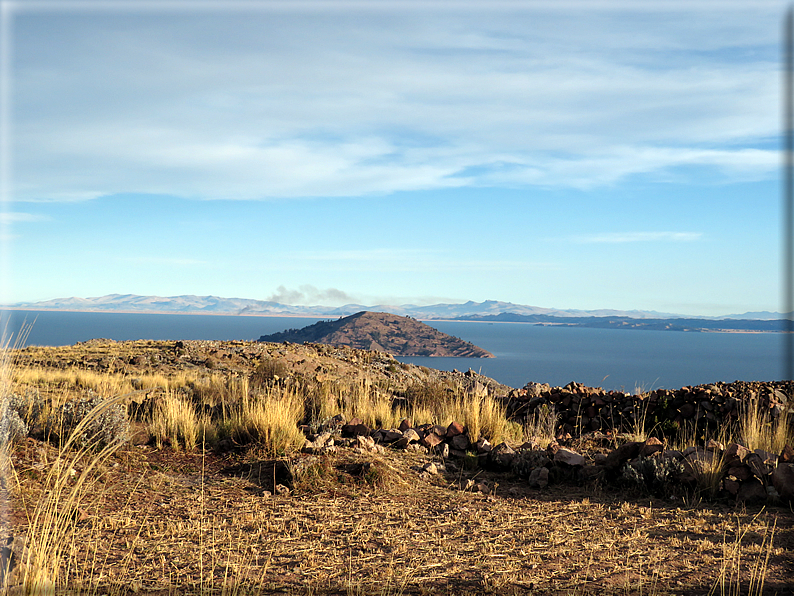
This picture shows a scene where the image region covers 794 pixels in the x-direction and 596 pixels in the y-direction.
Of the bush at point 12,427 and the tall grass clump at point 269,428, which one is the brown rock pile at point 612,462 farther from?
the bush at point 12,427

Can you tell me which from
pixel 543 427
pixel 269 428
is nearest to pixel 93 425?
pixel 269 428

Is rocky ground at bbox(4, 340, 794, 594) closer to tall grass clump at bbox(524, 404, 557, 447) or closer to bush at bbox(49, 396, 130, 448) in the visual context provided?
bush at bbox(49, 396, 130, 448)

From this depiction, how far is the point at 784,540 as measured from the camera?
4930 mm

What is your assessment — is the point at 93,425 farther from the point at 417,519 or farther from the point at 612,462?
the point at 612,462

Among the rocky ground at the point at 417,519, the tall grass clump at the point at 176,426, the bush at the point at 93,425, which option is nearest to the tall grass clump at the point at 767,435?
the rocky ground at the point at 417,519

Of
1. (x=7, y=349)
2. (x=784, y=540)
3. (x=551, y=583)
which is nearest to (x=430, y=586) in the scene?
(x=551, y=583)


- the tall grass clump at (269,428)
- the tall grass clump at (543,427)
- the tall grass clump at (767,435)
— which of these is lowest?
the tall grass clump at (543,427)

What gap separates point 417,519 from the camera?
5.35 m

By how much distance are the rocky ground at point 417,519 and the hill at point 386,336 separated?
303 ft

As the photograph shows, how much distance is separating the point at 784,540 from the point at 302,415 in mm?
6269

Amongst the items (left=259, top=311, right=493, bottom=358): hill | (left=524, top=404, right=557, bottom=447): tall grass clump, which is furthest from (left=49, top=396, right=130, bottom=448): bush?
(left=259, top=311, right=493, bottom=358): hill

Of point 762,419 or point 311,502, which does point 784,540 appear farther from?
point 762,419

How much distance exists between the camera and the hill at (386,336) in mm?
104312

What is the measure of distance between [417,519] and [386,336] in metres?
109
